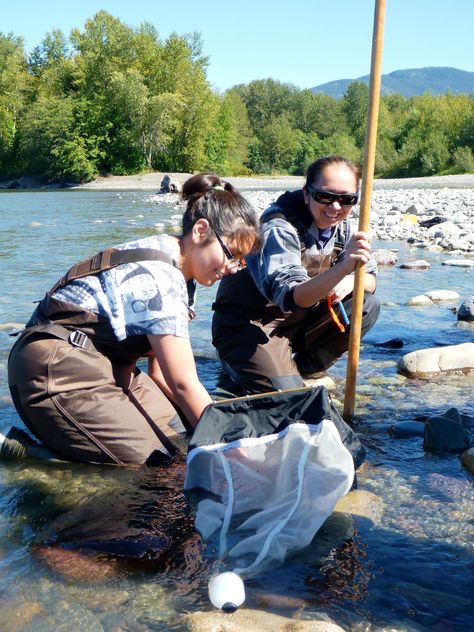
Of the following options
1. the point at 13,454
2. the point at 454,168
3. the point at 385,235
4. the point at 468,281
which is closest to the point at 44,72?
the point at 454,168

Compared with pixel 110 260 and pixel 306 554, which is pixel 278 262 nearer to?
pixel 110 260

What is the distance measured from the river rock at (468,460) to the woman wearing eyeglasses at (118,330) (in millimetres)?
1328

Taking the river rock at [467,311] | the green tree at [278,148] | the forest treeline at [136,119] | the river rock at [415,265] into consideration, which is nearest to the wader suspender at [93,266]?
the river rock at [467,311]

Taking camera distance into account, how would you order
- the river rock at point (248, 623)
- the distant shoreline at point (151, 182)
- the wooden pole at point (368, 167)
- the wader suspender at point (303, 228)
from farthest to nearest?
the distant shoreline at point (151, 182) < the wader suspender at point (303, 228) < the wooden pole at point (368, 167) < the river rock at point (248, 623)

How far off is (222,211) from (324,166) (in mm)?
1121

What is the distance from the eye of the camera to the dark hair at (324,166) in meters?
3.92

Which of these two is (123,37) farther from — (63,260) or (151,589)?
Result: (151,589)

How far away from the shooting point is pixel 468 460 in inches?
128

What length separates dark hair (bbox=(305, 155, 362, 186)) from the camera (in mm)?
3924

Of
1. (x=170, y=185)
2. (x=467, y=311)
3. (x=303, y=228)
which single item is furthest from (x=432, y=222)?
(x=170, y=185)

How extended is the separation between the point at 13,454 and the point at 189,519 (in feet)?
3.65

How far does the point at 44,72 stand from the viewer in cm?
6216

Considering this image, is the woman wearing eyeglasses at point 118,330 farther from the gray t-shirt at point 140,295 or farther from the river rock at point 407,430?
the river rock at point 407,430

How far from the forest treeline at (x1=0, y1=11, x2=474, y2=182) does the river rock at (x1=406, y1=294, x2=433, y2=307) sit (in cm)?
4423
